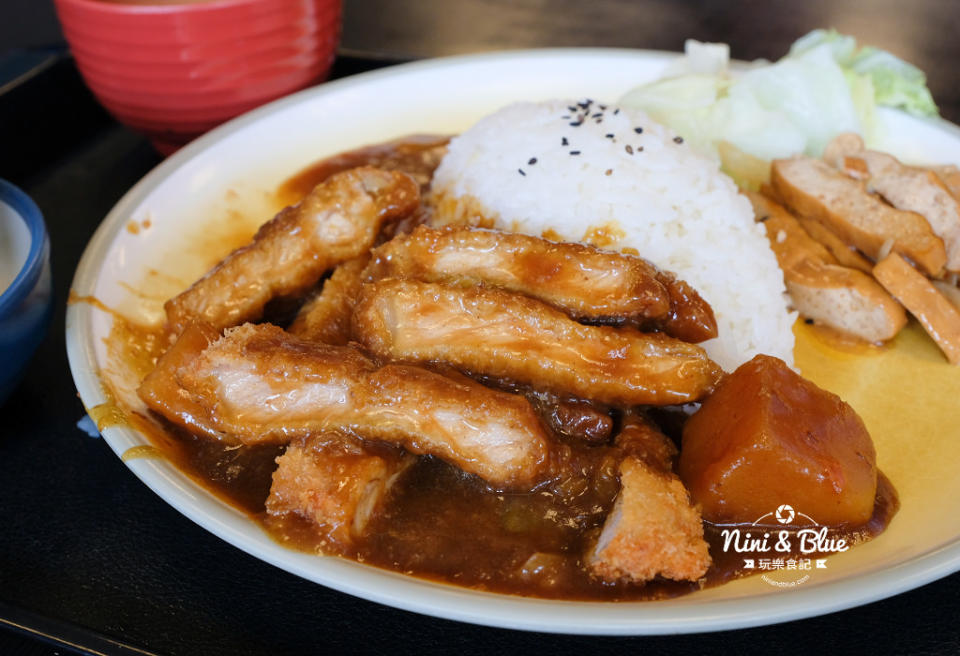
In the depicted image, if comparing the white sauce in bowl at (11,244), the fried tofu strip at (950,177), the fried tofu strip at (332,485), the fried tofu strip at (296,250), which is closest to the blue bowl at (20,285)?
the white sauce in bowl at (11,244)

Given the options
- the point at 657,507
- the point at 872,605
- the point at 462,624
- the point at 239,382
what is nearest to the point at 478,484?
the point at 462,624

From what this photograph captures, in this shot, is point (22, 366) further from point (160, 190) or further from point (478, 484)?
point (478, 484)

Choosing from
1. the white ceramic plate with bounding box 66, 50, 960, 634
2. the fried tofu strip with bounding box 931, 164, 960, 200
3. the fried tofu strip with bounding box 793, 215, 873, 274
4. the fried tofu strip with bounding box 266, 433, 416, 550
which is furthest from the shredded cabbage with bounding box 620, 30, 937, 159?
the fried tofu strip with bounding box 266, 433, 416, 550

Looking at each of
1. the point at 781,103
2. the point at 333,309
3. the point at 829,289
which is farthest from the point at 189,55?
the point at 829,289

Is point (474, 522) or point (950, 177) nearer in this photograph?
point (474, 522)

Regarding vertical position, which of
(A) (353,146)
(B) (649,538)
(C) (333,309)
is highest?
(B) (649,538)

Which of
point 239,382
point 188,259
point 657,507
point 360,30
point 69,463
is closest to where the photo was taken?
point 657,507

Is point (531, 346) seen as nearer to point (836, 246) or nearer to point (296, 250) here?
point (296, 250)
